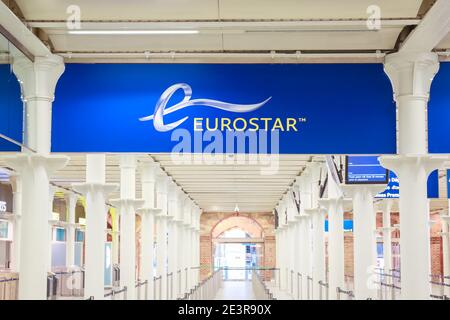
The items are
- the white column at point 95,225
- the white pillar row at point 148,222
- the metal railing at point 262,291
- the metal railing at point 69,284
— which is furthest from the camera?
the metal railing at point 69,284

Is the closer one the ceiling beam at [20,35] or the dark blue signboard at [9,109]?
the ceiling beam at [20,35]

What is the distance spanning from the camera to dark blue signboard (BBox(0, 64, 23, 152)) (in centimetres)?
815

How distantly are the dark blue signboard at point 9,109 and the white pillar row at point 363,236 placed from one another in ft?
26.5

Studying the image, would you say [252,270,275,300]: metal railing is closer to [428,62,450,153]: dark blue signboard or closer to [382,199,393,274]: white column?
[428,62,450,153]: dark blue signboard

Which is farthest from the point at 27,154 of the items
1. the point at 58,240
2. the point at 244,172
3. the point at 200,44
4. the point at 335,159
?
the point at 58,240

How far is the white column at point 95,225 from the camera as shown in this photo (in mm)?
13383

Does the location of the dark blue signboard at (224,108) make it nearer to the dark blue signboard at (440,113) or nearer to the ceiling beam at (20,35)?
the dark blue signboard at (440,113)

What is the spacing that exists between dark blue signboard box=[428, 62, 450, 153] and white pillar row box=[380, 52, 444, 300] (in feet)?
0.34

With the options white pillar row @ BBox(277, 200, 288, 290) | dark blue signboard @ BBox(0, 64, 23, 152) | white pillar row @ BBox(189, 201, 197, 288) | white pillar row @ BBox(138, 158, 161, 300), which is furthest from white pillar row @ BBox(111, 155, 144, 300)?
white pillar row @ BBox(189, 201, 197, 288)

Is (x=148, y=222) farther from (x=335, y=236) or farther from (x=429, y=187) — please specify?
(x=429, y=187)

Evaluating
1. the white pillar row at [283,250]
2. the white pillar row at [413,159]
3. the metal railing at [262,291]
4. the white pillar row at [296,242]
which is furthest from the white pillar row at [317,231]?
the white pillar row at [283,250]

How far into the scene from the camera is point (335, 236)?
18.4m
